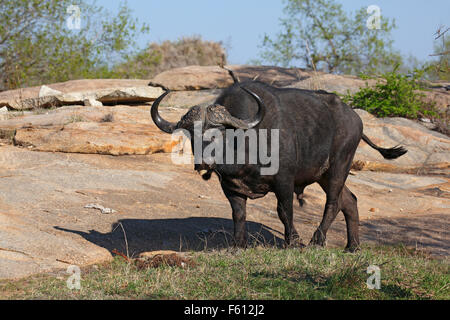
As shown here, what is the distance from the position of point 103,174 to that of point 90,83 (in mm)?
8131

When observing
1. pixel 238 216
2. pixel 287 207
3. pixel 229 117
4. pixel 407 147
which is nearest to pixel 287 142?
pixel 287 207

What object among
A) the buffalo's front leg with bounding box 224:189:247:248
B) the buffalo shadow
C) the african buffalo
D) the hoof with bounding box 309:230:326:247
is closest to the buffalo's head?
the african buffalo

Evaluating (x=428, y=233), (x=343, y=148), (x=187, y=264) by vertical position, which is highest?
(x=343, y=148)

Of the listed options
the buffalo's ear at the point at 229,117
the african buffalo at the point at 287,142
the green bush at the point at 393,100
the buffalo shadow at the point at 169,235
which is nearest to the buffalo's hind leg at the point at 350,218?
the african buffalo at the point at 287,142

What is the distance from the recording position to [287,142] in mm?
6547

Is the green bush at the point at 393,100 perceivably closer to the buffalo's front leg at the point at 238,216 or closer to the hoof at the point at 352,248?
the hoof at the point at 352,248

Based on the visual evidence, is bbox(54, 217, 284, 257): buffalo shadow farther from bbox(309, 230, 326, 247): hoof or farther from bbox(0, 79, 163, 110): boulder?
bbox(0, 79, 163, 110): boulder

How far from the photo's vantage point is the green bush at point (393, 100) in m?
15.9

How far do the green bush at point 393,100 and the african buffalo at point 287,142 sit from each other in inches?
351

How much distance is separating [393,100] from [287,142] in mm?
10597
